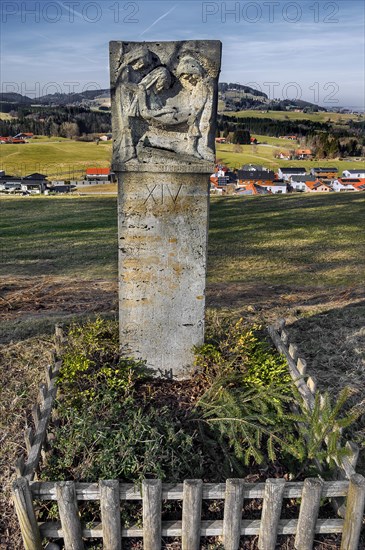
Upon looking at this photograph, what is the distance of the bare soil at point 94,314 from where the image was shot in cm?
516

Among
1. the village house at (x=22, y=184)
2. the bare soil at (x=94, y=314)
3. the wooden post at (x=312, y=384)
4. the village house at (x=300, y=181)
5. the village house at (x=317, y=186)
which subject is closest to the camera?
the bare soil at (x=94, y=314)

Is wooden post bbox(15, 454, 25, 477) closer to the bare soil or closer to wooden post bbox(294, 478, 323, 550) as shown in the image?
the bare soil

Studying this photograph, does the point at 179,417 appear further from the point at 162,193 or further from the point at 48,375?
the point at 162,193

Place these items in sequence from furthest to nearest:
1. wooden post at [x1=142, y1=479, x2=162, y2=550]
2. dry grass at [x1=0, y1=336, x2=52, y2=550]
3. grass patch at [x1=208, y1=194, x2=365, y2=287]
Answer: grass patch at [x1=208, y1=194, x2=365, y2=287] → dry grass at [x1=0, y1=336, x2=52, y2=550] → wooden post at [x1=142, y1=479, x2=162, y2=550]

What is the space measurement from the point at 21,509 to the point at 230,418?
89.2 inches

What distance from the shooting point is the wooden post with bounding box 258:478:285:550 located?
3538 millimetres

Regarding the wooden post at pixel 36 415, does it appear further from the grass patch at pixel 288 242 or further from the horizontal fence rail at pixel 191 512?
the grass patch at pixel 288 242

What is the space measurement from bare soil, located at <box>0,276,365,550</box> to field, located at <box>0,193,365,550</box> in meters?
0.02

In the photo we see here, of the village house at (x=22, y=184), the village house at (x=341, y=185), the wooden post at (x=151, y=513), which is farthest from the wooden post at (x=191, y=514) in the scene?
the village house at (x=341, y=185)

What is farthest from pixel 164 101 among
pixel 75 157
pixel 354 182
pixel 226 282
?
pixel 75 157

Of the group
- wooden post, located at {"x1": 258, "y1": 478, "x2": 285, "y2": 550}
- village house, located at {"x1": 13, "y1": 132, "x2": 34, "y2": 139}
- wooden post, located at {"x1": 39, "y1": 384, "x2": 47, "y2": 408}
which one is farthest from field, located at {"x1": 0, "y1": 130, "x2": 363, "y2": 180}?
wooden post, located at {"x1": 258, "y1": 478, "x2": 285, "y2": 550}

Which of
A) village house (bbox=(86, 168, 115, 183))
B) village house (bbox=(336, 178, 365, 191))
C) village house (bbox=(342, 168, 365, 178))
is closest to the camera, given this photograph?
village house (bbox=(86, 168, 115, 183))

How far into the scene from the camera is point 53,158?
87.9m

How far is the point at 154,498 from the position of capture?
3.50 metres
